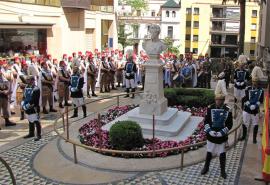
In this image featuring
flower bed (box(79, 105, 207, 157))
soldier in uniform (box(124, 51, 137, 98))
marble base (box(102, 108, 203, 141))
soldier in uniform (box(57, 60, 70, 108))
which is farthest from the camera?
soldier in uniform (box(124, 51, 137, 98))

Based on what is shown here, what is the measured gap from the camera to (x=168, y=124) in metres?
11.3

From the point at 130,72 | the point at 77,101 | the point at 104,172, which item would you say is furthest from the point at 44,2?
the point at 104,172

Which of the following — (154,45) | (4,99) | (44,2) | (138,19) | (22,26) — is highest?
(138,19)

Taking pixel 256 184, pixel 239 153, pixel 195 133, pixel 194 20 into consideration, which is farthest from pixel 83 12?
Result: pixel 194 20

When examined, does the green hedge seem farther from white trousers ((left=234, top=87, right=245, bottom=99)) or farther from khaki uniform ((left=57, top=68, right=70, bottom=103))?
khaki uniform ((left=57, top=68, right=70, bottom=103))

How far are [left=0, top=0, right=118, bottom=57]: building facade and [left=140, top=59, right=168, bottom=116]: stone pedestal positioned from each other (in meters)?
9.13

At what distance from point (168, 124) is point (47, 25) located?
42.6ft

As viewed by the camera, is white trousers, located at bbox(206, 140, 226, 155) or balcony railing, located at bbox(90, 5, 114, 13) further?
balcony railing, located at bbox(90, 5, 114, 13)

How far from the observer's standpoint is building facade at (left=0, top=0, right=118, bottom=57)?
19172mm

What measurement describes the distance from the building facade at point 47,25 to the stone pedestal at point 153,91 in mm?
9132

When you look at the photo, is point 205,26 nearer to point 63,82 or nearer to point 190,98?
point 190,98

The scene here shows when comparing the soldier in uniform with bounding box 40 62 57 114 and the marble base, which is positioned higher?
the soldier in uniform with bounding box 40 62 57 114

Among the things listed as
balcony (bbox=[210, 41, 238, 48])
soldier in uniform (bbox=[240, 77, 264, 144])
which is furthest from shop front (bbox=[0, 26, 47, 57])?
balcony (bbox=[210, 41, 238, 48])

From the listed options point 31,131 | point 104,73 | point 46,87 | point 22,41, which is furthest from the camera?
point 22,41
